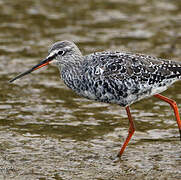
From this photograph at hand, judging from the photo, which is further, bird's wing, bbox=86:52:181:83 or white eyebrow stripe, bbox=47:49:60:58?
white eyebrow stripe, bbox=47:49:60:58

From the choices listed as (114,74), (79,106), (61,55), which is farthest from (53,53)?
(79,106)

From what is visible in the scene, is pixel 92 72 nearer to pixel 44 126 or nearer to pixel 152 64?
pixel 152 64

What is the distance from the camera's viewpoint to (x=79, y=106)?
12836 millimetres

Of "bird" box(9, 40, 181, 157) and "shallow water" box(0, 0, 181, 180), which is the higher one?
"bird" box(9, 40, 181, 157)

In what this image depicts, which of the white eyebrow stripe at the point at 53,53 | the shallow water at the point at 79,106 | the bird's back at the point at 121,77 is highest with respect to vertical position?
the white eyebrow stripe at the point at 53,53

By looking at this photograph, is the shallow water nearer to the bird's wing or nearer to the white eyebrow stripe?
the bird's wing

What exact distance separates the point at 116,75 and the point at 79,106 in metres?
2.95

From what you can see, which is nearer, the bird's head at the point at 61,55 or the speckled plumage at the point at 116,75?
the speckled plumage at the point at 116,75

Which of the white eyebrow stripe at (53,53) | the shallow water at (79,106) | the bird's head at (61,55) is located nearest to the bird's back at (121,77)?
the bird's head at (61,55)

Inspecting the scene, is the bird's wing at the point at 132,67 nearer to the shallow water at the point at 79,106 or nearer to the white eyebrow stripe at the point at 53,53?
the white eyebrow stripe at the point at 53,53

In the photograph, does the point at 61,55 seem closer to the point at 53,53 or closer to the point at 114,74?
the point at 53,53

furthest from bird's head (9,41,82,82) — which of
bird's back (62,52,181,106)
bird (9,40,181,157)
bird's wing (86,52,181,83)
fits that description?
bird's wing (86,52,181,83)

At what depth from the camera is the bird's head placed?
34.1ft

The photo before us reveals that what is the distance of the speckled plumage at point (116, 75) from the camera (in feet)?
33.0
